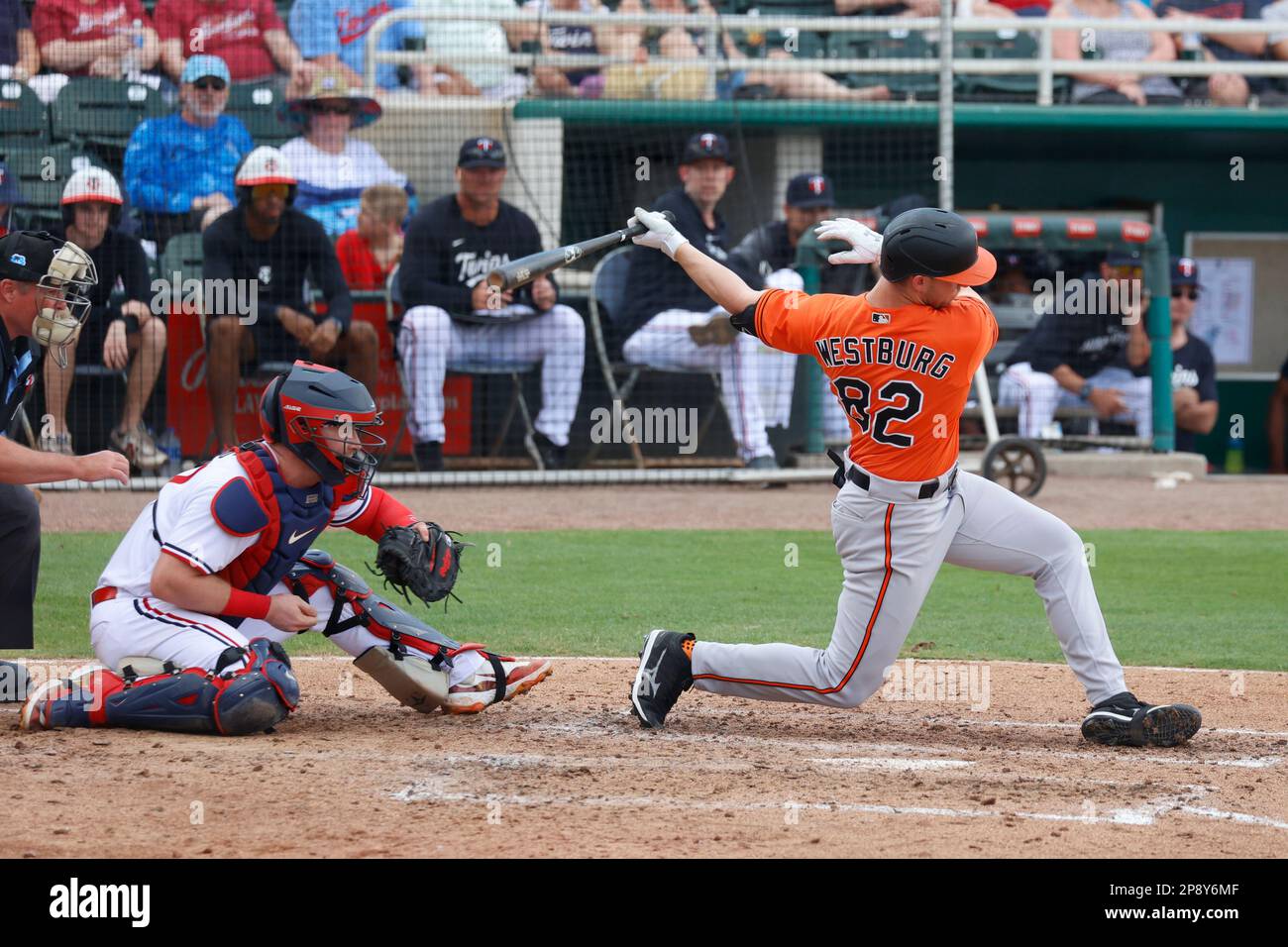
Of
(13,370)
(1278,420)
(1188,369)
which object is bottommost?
(1278,420)

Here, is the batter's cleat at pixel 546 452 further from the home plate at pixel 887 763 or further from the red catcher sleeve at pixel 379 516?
the home plate at pixel 887 763

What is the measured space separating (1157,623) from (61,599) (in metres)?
4.64

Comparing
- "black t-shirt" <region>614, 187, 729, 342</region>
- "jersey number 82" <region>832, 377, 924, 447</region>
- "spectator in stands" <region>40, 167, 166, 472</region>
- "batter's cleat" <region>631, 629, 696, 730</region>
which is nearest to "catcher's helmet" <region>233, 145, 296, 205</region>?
"spectator in stands" <region>40, 167, 166, 472</region>

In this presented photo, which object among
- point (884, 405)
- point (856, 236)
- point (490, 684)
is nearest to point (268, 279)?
point (490, 684)

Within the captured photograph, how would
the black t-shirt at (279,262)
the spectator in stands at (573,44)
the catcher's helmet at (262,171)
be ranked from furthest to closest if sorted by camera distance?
the spectator in stands at (573,44) → the black t-shirt at (279,262) → the catcher's helmet at (262,171)

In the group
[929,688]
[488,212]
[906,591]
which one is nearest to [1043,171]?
[488,212]

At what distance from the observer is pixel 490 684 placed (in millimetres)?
4742

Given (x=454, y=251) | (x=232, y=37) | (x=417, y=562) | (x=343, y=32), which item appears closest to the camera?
(x=417, y=562)

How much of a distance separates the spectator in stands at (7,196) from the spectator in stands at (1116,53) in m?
8.28

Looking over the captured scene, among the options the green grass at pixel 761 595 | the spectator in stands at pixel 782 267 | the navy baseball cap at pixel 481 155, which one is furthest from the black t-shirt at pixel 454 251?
the green grass at pixel 761 595

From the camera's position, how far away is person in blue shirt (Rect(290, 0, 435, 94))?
11555 mm

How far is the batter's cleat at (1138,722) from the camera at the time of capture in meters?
4.31

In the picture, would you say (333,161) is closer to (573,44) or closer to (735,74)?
(573,44)

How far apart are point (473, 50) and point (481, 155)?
192cm
